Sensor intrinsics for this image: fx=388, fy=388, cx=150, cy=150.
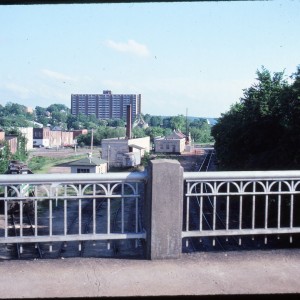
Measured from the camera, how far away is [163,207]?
393 cm

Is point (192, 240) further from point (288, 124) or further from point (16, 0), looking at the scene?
point (16, 0)

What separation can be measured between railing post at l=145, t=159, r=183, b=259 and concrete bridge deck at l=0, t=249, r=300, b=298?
18cm

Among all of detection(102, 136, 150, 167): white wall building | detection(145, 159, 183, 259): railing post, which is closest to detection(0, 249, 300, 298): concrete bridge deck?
detection(145, 159, 183, 259): railing post

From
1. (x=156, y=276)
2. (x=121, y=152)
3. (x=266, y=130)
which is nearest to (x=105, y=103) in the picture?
(x=121, y=152)

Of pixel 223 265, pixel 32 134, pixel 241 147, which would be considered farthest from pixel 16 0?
pixel 32 134

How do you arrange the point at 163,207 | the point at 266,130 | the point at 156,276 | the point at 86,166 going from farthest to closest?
the point at 86,166
the point at 266,130
the point at 163,207
the point at 156,276

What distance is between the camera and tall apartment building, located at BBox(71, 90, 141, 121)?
35.2m

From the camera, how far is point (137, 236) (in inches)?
160

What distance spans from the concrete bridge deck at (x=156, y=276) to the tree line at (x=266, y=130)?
664 inches

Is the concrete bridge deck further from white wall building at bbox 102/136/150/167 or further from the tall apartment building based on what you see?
white wall building at bbox 102/136/150/167

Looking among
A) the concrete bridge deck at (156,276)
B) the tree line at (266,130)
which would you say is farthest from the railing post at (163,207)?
the tree line at (266,130)

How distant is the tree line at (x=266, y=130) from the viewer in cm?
2177

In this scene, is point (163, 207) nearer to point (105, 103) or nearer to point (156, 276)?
point (156, 276)

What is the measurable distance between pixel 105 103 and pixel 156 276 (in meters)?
35.3
